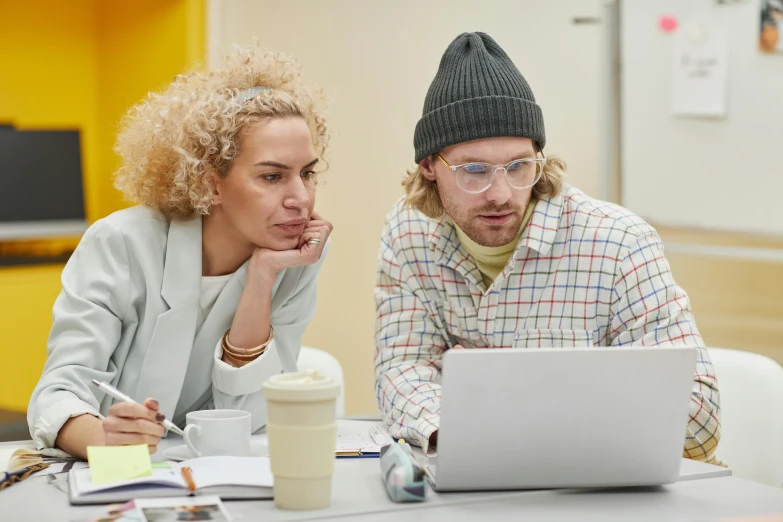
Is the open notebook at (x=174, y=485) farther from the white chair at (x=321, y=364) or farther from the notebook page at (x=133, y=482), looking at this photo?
the white chair at (x=321, y=364)

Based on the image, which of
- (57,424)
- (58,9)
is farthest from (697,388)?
(58,9)

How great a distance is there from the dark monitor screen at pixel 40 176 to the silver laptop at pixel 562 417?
2629mm

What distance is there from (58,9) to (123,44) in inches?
12.4

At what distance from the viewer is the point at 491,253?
1.86 meters

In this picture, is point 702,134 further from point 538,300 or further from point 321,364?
point 321,364

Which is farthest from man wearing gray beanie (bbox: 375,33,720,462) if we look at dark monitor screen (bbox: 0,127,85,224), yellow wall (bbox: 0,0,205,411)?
dark monitor screen (bbox: 0,127,85,224)

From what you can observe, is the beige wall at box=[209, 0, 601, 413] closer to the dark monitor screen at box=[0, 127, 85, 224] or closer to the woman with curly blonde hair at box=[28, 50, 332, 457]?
the dark monitor screen at box=[0, 127, 85, 224]

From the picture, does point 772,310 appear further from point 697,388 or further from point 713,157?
point 697,388

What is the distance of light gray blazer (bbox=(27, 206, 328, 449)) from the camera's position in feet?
5.51

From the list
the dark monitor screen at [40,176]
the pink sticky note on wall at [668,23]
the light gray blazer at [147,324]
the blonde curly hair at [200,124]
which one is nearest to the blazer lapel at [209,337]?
the light gray blazer at [147,324]

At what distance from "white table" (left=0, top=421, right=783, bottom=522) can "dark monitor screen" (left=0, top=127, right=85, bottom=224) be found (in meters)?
2.34

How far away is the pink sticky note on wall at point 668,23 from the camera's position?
292 cm

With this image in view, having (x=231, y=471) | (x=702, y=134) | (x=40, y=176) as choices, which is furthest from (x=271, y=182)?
(x=40, y=176)

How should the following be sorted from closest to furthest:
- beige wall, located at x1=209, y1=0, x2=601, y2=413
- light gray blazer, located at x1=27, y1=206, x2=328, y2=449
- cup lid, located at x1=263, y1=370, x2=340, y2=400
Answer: cup lid, located at x1=263, y1=370, x2=340, y2=400, light gray blazer, located at x1=27, y1=206, x2=328, y2=449, beige wall, located at x1=209, y1=0, x2=601, y2=413
